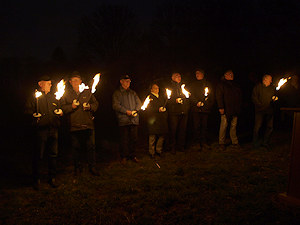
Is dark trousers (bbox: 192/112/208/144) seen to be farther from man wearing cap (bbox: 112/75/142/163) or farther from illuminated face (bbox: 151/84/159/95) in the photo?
man wearing cap (bbox: 112/75/142/163)

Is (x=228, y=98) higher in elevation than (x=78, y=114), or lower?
higher

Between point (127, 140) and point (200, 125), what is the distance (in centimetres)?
269

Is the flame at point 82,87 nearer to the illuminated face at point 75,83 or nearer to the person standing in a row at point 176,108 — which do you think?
the illuminated face at point 75,83

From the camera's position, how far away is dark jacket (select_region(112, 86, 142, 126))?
710 centimetres

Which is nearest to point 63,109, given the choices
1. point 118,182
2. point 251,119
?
point 118,182

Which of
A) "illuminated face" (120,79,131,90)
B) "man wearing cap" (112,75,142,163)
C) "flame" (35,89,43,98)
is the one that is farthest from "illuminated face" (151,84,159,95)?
"flame" (35,89,43,98)

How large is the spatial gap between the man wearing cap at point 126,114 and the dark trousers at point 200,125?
2.13 meters

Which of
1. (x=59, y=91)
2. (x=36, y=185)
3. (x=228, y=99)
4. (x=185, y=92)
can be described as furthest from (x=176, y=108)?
(x=36, y=185)

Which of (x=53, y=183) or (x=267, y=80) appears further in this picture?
(x=267, y=80)

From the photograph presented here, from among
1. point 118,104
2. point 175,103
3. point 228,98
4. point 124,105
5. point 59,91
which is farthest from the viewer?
point 228,98

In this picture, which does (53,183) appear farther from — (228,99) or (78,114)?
(228,99)

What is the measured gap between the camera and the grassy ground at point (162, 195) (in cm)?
421

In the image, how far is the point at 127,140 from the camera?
23.9ft

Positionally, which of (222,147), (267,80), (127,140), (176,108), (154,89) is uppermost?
(267,80)
